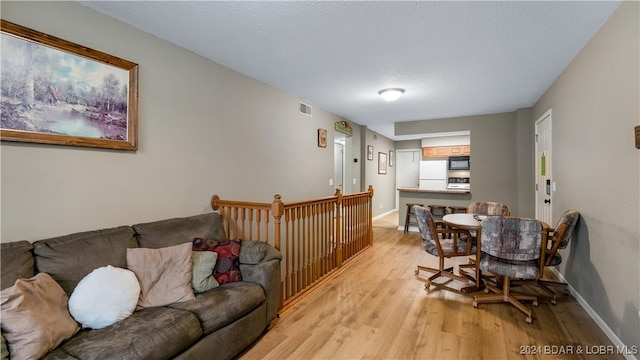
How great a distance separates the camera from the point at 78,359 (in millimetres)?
1271

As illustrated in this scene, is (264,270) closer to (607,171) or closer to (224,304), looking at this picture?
(224,304)

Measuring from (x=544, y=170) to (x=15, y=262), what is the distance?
5.48 metres

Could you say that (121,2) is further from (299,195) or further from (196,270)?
(299,195)

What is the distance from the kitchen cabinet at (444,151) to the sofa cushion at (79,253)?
24.5ft

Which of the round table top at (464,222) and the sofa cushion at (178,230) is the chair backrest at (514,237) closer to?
the round table top at (464,222)

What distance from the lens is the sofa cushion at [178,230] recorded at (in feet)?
6.93

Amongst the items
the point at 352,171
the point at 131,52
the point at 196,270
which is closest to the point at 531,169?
the point at 352,171

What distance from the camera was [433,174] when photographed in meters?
7.71

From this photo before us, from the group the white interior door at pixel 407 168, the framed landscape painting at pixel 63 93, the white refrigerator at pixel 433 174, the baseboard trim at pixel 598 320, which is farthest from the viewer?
the white interior door at pixel 407 168

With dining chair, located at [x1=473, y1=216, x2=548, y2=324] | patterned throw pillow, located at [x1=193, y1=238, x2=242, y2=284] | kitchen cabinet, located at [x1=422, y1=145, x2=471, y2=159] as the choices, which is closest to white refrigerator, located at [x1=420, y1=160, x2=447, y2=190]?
kitchen cabinet, located at [x1=422, y1=145, x2=471, y2=159]

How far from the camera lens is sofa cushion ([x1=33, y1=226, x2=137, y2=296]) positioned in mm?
1611

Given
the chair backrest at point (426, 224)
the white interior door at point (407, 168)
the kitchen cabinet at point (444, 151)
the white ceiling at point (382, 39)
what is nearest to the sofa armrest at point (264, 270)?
the chair backrest at point (426, 224)

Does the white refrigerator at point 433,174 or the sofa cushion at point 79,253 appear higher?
the white refrigerator at point 433,174

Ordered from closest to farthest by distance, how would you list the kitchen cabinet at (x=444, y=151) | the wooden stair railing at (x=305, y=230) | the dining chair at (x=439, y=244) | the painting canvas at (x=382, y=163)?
1. the wooden stair railing at (x=305, y=230)
2. the dining chair at (x=439, y=244)
3. the kitchen cabinet at (x=444, y=151)
4. the painting canvas at (x=382, y=163)
